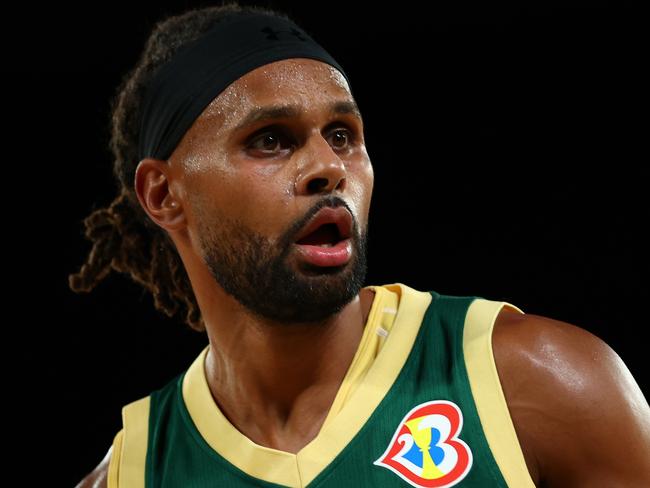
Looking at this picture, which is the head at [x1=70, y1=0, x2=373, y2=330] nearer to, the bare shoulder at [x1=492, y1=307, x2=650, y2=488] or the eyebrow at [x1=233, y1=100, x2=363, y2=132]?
the eyebrow at [x1=233, y1=100, x2=363, y2=132]

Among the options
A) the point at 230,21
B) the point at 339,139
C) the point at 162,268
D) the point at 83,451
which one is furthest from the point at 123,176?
the point at 83,451

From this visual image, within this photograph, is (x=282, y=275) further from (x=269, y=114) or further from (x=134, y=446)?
(x=134, y=446)

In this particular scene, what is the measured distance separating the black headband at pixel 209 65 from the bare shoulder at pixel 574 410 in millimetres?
716

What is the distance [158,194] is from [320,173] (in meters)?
0.43

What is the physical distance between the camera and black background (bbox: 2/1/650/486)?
3189 mm

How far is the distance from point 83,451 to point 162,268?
4.07ft

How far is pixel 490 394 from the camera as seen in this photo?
1686 mm

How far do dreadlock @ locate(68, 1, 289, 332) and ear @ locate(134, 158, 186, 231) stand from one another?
6.2 inches

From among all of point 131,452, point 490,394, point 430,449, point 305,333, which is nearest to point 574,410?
point 490,394

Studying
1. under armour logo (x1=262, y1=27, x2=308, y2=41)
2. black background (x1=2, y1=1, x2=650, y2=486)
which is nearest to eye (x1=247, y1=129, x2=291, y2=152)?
under armour logo (x1=262, y1=27, x2=308, y2=41)

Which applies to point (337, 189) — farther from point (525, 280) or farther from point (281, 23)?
point (525, 280)

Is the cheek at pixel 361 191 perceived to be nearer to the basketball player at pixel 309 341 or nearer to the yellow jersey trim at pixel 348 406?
the basketball player at pixel 309 341

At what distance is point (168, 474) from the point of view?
1.94m

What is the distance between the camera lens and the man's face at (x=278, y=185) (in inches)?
69.4
